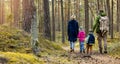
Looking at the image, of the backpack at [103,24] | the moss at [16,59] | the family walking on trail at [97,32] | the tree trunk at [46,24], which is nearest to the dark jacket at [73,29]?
the family walking on trail at [97,32]

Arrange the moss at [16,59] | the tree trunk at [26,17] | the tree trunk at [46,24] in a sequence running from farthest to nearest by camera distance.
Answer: the tree trunk at [46,24] < the tree trunk at [26,17] < the moss at [16,59]

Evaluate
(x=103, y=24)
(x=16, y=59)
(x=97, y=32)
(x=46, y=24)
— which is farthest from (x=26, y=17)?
(x=16, y=59)

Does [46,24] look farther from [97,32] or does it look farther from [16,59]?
[16,59]

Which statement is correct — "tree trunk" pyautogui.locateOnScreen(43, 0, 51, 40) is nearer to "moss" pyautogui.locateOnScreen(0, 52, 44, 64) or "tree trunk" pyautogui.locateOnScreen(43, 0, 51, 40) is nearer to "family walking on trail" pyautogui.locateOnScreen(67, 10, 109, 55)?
"family walking on trail" pyautogui.locateOnScreen(67, 10, 109, 55)

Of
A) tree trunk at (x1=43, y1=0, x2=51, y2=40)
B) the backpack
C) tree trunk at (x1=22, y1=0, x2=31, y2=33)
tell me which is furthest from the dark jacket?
tree trunk at (x1=43, y1=0, x2=51, y2=40)

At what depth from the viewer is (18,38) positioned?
544 inches

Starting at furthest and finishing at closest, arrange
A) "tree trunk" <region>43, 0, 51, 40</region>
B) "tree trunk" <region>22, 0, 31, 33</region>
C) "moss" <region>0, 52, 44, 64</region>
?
Answer: "tree trunk" <region>43, 0, 51, 40</region>, "tree trunk" <region>22, 0, 31, 33</region>, "moss" <region>0, 52, 44, 64</region>

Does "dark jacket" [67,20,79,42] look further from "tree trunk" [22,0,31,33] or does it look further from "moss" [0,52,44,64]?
"moss" [0,52,44,64]

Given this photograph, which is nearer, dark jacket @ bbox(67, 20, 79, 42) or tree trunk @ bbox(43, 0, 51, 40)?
dark jacket @ bbox(67, 20, 79, 42)

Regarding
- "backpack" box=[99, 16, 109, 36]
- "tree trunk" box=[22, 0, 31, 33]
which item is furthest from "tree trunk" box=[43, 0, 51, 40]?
"backpack" box=[99, 16, 109, 36]

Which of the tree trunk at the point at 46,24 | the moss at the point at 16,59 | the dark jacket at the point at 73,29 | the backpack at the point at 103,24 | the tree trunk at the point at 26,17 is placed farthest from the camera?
the tree trunk at the point at 46,24

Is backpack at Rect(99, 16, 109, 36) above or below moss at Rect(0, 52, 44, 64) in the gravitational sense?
above

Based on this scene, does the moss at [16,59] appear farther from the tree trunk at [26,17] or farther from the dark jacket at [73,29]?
the dark jacket at [73,29]

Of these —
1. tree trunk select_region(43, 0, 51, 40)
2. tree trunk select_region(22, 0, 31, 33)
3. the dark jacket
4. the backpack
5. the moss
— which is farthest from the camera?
tree trunk select_region(43, 0, 51, 40)
